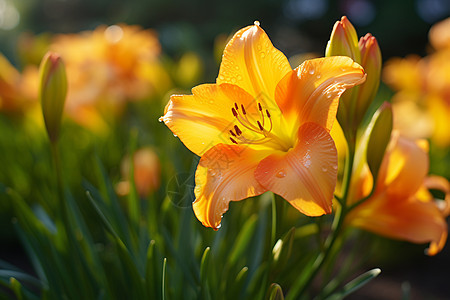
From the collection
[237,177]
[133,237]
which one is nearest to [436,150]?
[133,237]

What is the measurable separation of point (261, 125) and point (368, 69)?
0.65ft

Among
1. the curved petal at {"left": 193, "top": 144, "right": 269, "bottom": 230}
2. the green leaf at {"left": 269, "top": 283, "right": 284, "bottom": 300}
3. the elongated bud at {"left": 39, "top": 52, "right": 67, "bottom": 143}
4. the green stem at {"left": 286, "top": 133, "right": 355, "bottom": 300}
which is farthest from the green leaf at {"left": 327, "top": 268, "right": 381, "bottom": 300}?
the elongated bud at {"left": 39, "top": 52, "right": 67, "bottom": 143}

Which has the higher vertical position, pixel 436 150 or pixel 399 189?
pixel 399 189

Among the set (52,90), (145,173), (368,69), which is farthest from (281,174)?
(145,173)

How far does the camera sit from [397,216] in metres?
0.90

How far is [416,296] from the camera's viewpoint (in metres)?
1.78

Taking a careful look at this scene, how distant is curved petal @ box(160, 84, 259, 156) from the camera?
0.69 m

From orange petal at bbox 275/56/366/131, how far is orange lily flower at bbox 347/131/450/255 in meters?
0.27

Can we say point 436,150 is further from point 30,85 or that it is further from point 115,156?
point 30,85

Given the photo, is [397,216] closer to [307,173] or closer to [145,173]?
[307,173]

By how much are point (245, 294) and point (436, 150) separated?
169 centimetres

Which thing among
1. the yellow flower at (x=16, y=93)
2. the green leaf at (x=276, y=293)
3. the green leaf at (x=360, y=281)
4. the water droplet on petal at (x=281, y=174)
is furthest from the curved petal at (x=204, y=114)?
the yellow flower at (x=16, y=93)

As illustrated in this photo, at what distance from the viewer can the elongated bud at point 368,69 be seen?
729 millimetres

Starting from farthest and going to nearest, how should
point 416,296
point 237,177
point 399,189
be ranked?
1. point 416,296
2. point 399,189
3. point 237,177
